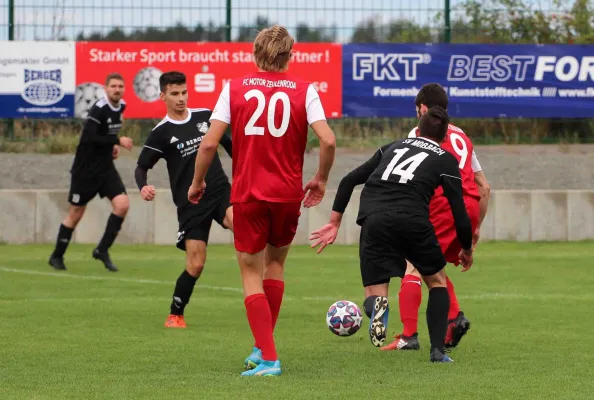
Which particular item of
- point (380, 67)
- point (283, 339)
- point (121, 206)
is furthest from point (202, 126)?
point (380, 67)

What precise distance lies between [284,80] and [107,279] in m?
6.56

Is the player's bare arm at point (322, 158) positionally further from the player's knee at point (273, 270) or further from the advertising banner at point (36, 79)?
the advertising banner at point (36, 79)

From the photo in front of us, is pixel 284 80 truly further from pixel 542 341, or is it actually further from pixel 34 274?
pixel 34 274

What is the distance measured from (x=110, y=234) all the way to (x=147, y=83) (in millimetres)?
5542

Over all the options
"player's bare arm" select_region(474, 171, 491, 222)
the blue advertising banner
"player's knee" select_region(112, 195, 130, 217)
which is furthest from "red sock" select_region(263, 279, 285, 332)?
the blue advertising banner

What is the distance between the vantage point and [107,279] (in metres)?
13.6

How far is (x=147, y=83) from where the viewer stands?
1983cm

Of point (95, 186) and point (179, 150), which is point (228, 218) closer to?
point (179, 150)

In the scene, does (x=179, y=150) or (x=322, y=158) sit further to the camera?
(x=179, y=150)

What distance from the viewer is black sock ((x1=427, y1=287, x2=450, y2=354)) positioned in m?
7.97

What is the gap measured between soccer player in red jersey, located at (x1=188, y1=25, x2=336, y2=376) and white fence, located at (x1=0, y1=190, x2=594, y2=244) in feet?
32.0

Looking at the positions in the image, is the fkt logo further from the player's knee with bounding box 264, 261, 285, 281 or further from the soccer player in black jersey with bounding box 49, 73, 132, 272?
the player's knee with bounding box 264, 261, 285, 281

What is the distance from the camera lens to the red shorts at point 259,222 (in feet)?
24.9

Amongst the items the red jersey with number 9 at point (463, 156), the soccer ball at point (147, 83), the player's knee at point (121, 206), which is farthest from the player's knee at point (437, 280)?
the soccer ball at point (147, 83)
